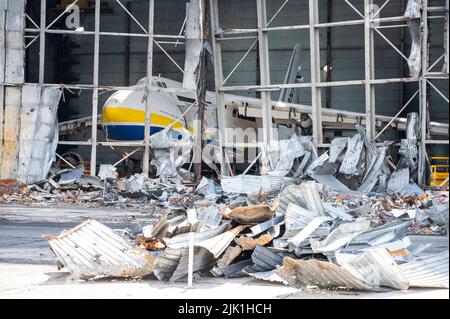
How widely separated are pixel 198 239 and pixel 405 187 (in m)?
13.7

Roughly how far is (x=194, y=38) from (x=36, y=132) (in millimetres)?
6138

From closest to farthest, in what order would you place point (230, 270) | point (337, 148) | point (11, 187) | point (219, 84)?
point (230, 270)
point (337, 148)
point (11, 187)
point (219, 84)

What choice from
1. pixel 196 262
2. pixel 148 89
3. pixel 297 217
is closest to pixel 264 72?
pixel 148 89

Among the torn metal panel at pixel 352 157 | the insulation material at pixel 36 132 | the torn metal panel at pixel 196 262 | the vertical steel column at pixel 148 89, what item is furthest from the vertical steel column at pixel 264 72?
the torn metal panel at pixel 196 262

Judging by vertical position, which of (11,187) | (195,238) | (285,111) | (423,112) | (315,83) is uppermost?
(315,83)

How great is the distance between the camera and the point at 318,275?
26.6ft

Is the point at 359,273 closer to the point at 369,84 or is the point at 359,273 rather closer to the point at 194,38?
the point at 369,84

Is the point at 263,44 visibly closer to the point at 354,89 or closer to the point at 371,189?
the point at 371,189

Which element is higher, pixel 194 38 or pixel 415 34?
pixel 194 38

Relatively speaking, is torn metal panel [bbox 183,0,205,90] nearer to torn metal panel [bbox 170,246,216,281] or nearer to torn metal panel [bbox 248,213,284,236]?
torn metal panel [bbox 248,213,284,236]

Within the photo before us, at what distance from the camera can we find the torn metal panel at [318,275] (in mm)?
7953

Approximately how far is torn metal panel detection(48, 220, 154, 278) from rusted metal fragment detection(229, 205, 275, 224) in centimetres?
133

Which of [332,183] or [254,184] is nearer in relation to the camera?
[254,184]

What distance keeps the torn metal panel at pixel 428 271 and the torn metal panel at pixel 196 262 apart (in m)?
2.22
